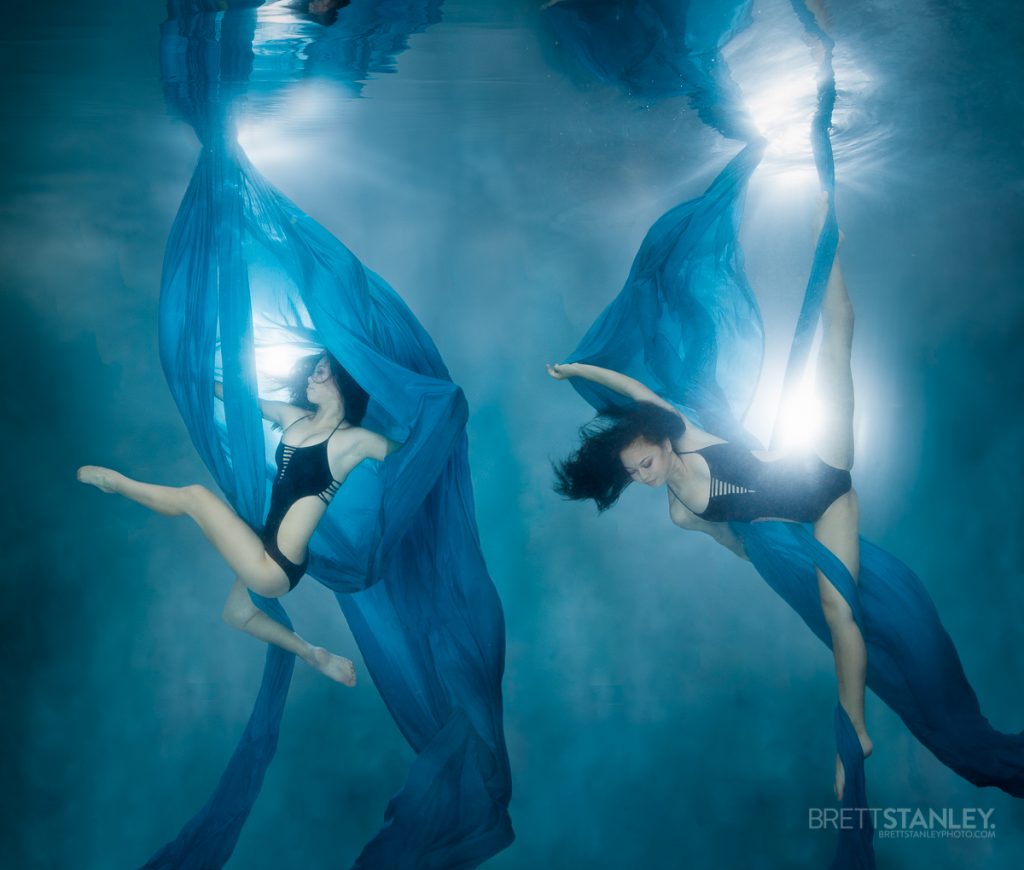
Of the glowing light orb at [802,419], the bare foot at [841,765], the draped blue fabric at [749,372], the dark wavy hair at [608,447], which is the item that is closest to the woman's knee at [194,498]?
the dark wavy hair at [608,447]

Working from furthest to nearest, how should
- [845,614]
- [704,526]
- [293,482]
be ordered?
[704,526] < [845,614] < [293,482]

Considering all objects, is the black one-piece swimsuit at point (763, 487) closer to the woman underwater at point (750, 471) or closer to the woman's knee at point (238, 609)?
the woman underwater at point (750, 471)

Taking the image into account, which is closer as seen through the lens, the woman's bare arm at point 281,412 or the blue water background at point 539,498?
the woman's bare arm at point 281,412

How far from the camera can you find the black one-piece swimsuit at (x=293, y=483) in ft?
7.86

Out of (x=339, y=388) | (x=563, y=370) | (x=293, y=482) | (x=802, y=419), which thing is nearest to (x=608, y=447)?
(x=563, y=370)

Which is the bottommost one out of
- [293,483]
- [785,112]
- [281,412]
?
[293,483]

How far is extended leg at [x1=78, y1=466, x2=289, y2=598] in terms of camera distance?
2.41 meters

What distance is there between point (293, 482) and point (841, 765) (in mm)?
2146

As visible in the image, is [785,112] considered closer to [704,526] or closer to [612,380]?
[612,380]

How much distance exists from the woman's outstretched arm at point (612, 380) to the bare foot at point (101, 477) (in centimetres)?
146

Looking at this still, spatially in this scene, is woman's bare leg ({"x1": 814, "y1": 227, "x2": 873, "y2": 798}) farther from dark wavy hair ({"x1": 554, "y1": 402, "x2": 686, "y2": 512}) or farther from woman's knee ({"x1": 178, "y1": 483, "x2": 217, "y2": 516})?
woman's knee ({"x1": 178, "y1": 483, "x2": 217, "y2": 516})

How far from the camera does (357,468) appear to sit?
2479 millimetres

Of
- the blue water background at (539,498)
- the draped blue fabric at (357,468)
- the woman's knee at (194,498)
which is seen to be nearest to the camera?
the draped blue fabric at (357,468)

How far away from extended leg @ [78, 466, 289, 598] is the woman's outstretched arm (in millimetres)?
1123
